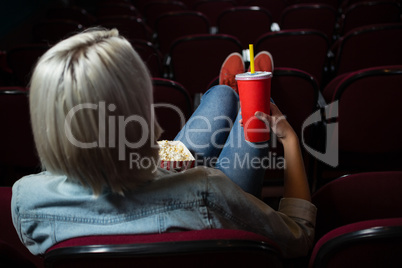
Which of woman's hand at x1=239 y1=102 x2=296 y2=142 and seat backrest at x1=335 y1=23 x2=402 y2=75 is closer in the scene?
woman's hand at x1=239 y1=102 x2=296 y2=142

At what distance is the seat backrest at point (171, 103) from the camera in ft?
4.67

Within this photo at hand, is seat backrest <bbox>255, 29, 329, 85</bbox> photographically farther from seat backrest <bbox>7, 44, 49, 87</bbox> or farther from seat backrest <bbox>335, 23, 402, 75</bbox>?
seat backrest <bbox>7, 44, 49, 87</bbox>

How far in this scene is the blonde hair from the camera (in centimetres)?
56

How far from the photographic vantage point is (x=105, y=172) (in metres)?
0.60

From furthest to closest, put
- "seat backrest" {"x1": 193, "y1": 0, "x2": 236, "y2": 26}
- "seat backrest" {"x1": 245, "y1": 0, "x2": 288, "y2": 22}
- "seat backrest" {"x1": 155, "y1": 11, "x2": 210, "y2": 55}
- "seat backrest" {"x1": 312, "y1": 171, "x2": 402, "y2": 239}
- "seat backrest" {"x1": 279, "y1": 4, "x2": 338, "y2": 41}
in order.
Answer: "seat backrest" {"x1": 193, "y1": 0, "x2": 236, "y2": 26}, "seat backrest" {"x1": 245, "y1": 0, "x2": 288, "y2": 22}, "seat backrest" {"x1": 155, "y1": 11, "x2": 210, "y2": 55}, "seat backrest" {"x1": 279, "y1": 4, "x2": 338, "y2": 41}, "seat backrest" {"x1": 312, "y1": 171, "x2": 402, "y2": 239}

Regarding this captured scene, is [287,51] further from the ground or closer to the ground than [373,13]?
closer to the ground

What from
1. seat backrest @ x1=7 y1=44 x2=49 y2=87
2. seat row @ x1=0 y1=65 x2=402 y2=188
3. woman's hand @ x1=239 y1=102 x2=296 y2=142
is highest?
seat backrest @ x1=7 y1=44 x2=49 y2=87

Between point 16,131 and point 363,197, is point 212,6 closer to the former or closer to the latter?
point 16,131

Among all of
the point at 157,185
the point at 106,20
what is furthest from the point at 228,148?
the point at 106,20

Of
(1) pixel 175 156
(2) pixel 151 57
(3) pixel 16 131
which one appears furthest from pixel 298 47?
(3) pixel 16 131

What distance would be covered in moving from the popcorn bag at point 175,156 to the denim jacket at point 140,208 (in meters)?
0.31

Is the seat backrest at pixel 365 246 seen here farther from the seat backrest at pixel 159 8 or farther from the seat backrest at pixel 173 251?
the seat backrest at pixel 159 8

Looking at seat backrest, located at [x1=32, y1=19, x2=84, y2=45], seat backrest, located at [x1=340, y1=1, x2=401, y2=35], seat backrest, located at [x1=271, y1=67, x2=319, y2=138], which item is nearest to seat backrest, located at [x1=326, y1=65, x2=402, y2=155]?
seat backrest, located at [x1=271, y1=67, x2=319, y2=138]

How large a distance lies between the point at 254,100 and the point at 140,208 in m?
0.42
